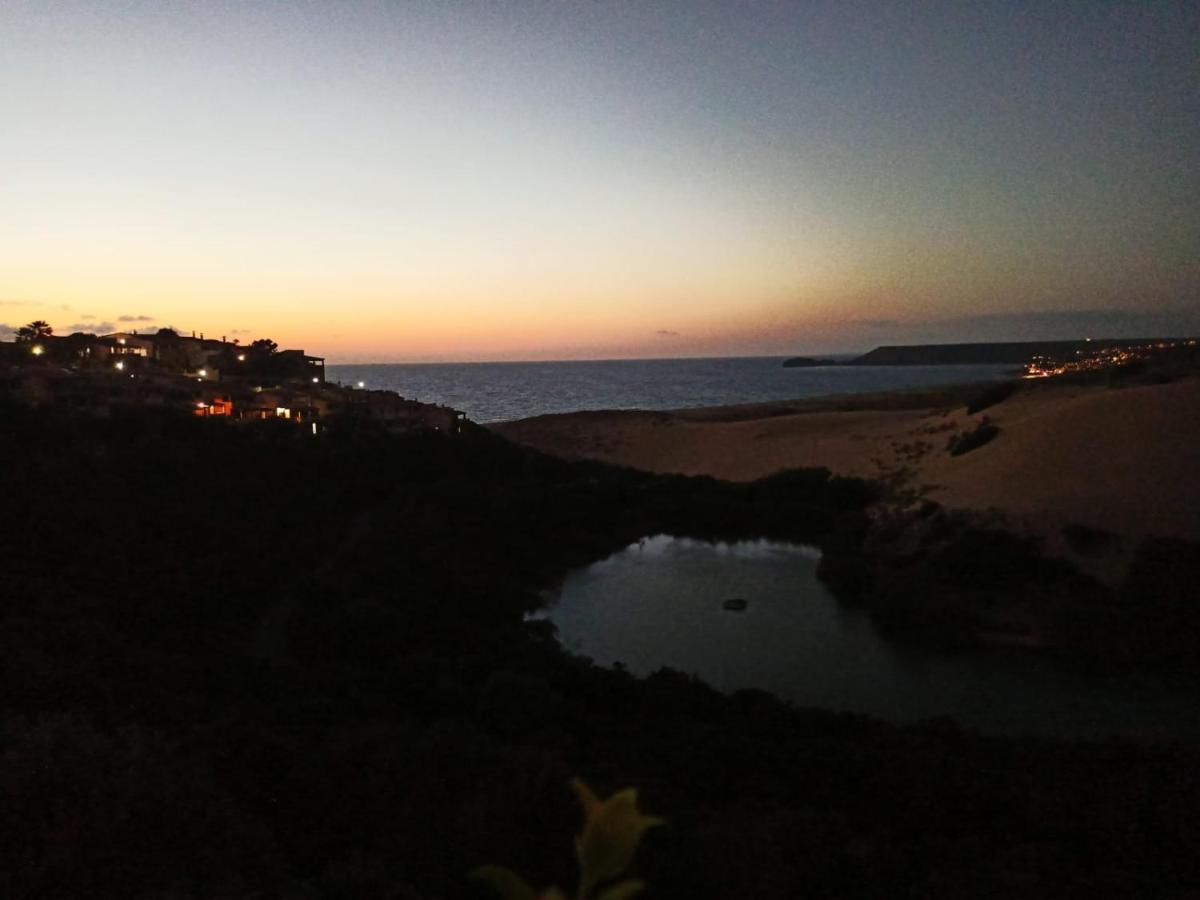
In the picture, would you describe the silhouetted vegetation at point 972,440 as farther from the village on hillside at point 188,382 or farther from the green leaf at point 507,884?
the green leaf at point 507,884

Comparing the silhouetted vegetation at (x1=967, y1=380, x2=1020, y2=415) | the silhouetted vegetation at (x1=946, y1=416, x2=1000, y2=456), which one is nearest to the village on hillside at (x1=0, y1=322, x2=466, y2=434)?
the silhouetted vegetation at (x1=946, y1=416, x2=1000, y2=456)

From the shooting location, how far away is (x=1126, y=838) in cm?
706

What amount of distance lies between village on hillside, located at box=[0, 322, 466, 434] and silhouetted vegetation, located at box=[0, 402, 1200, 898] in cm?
654

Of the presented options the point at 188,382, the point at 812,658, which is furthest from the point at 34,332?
the point at 812,658

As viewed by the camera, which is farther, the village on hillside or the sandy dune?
the village on hillside

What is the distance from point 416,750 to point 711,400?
94571mm

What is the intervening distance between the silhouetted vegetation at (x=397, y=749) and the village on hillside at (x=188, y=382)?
654cm

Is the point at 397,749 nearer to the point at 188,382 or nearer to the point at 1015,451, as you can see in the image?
the point at 1015,451

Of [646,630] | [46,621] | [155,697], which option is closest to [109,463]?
[46,621]

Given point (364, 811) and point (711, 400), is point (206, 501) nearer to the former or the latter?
point (364, 811)

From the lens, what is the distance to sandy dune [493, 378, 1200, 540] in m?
18.5

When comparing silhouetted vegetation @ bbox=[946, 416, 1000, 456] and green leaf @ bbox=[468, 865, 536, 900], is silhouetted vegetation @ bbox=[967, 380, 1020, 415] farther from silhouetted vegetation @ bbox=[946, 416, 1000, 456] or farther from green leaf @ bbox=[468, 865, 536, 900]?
green leaf @ bbox=[468, 865, 536, 900]

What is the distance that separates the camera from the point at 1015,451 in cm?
2572

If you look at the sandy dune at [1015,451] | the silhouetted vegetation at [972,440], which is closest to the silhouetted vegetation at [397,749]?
the sandy dune at [1015,451]
